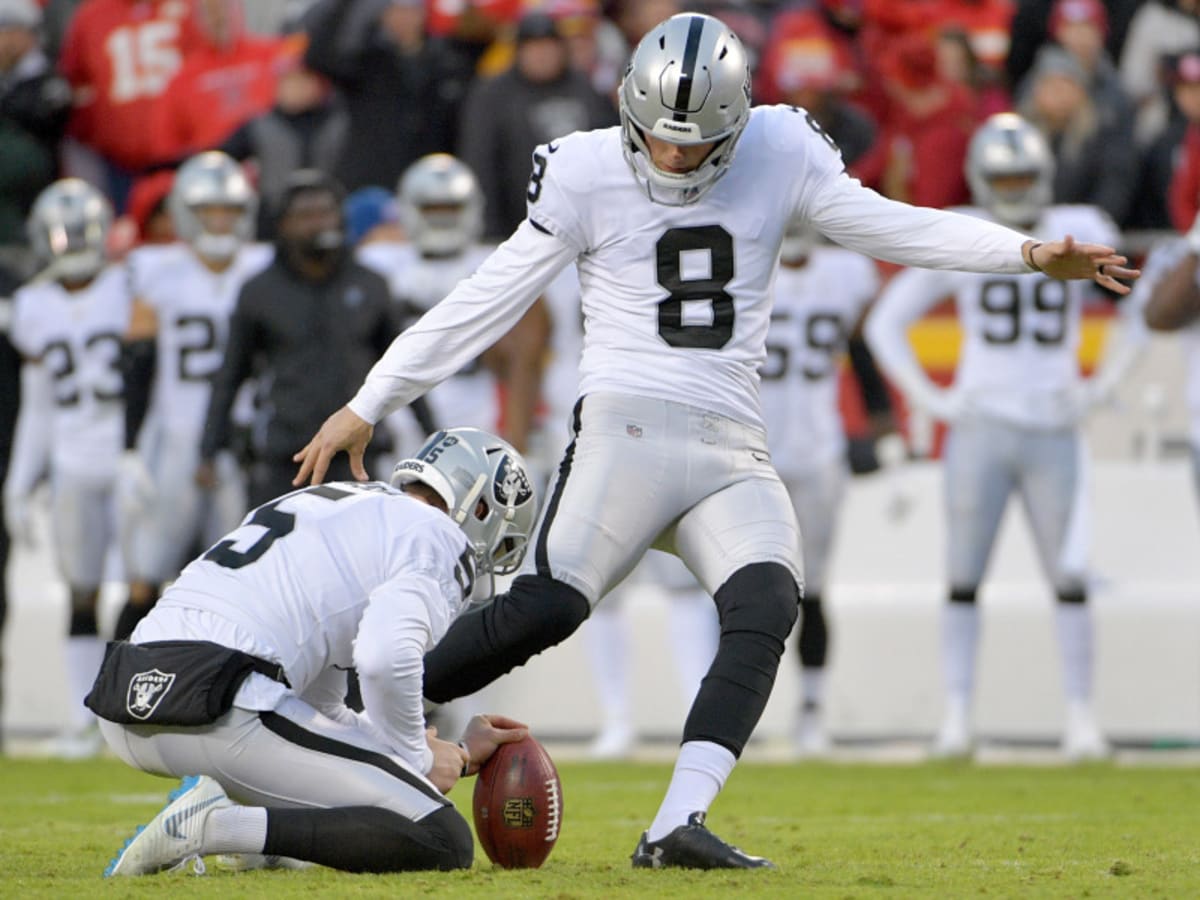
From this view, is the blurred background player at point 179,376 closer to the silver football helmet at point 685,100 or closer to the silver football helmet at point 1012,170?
the silver football helmet at point 1012,170

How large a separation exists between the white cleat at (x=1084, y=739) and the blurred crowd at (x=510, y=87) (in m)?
2.53

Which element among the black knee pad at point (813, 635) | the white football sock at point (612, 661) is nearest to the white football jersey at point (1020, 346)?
the black knee pad at point (813, 635)

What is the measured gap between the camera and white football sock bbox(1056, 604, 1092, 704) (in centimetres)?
850

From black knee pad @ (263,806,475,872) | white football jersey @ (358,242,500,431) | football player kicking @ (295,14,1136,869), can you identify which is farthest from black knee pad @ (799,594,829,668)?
black knee pad @ (263,806,475,872)

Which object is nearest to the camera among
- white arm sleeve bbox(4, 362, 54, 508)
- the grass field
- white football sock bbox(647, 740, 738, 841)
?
the grass field

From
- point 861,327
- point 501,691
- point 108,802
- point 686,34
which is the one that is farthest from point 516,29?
point 686,34

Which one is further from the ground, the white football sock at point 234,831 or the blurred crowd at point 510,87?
the blurred crowd at point 510,87

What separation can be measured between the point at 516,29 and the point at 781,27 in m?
1.29

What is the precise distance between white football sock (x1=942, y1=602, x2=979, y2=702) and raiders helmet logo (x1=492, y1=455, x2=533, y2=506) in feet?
13.4

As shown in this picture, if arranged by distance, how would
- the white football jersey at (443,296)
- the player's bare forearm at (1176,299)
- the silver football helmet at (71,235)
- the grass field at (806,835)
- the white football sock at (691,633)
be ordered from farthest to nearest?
1. the silver football helmet at (71,235)
2. the white football jersey at (443,296)
3. the white football sock at (691,633)
4. the player's bare forearm at (1176,299)
5. the grass field at (806,835)

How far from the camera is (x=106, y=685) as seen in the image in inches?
175

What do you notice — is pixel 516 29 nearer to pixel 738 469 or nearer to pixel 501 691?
pixel 501 691

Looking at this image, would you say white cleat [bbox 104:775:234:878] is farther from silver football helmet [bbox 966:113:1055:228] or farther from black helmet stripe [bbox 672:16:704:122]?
silver football helmet [bbox 966:113:1055:228]

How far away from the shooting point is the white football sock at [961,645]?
857 centimetres
